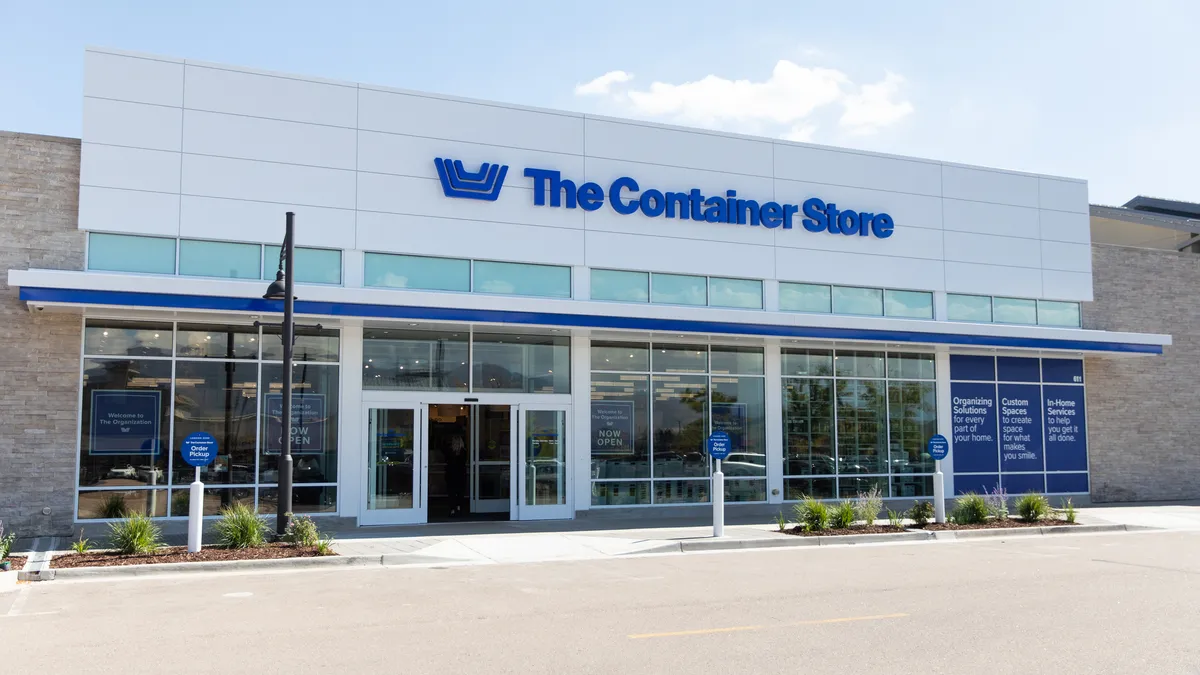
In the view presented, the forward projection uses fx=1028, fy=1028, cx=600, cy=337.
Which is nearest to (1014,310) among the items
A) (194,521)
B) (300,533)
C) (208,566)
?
(300,533)

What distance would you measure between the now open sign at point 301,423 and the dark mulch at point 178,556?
345cm

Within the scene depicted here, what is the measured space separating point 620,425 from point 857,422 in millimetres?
6024

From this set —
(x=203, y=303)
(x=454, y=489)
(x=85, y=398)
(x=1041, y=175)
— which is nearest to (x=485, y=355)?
(x=454, y=489)

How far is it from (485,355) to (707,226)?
568 centimetres

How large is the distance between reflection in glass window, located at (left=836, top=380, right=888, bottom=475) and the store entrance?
308 inches

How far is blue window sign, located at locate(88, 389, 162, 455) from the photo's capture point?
1709 cm

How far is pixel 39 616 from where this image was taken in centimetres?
1029

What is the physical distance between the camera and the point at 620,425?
2114 cm

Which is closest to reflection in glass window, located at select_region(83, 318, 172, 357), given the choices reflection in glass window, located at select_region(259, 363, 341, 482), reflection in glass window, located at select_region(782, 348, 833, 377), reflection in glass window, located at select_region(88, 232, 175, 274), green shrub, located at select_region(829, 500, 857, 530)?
reflection in glass window, located at select_region(88, 232, 175, 274)

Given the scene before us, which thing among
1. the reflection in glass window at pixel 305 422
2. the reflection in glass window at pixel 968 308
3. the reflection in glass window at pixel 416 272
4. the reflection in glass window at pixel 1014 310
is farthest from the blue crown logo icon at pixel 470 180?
the reflection in glass window at pixel 1014 310

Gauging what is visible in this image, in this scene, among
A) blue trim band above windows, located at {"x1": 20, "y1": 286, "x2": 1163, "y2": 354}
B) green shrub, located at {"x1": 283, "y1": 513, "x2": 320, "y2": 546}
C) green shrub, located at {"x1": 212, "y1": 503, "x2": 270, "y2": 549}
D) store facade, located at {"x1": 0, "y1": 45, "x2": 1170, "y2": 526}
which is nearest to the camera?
green shrub, located at {"x1": 212, "y1": 503, "x2": 270, "y2": 549}

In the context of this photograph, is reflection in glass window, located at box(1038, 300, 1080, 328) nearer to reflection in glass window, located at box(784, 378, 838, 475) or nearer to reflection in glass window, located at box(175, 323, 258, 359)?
reflection in glass window, located at box(784, 378, 838, 475)

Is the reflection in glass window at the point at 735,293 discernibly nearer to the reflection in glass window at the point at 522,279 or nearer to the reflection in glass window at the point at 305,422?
the reflection in glass window at the point at 522,279

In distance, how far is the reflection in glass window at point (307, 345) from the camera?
725 inches
